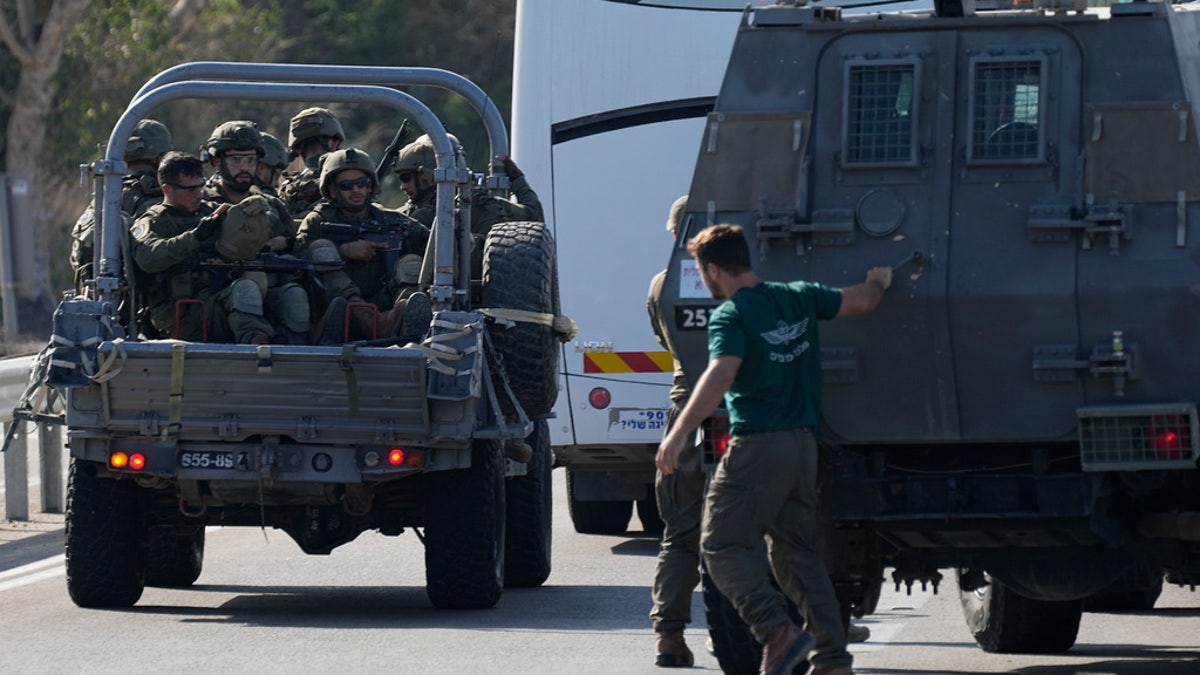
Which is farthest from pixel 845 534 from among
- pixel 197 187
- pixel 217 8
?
pixel 217 8

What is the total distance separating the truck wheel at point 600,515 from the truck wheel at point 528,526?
2807 millimetres

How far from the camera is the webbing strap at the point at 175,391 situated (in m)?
10.3

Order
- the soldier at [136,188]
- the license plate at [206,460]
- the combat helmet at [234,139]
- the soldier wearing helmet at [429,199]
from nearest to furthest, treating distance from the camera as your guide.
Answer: the license plate at [206,460] → the soldier at [136,188] → the combat helmet at [234,139] → the soldier wearing helmet at [429,199]

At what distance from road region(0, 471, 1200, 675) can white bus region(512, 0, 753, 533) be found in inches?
44.5

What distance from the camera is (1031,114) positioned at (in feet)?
26.6

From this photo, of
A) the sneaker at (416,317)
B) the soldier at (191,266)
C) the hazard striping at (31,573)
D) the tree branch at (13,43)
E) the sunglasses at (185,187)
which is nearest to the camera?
the sneaker at (416,317)

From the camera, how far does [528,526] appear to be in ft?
39.2

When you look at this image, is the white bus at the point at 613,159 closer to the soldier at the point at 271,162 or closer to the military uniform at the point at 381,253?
the soldier at the point at 271,162

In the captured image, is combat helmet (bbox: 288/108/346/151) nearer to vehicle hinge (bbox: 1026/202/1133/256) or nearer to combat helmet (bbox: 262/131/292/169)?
combat helmet (bbox: 262/131/292/169)

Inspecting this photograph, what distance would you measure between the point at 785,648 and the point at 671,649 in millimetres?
1289

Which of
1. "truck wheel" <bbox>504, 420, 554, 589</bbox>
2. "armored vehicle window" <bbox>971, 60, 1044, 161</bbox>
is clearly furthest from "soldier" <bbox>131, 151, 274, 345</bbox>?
"armored vehicle window" <bbox>971, 60, 1044, 161</bbox>

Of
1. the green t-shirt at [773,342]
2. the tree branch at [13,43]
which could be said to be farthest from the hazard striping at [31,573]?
the tree branch at [13,43]

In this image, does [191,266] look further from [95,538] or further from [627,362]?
[627,362]

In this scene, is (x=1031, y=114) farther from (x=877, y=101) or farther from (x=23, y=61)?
(x=23, y=61)
